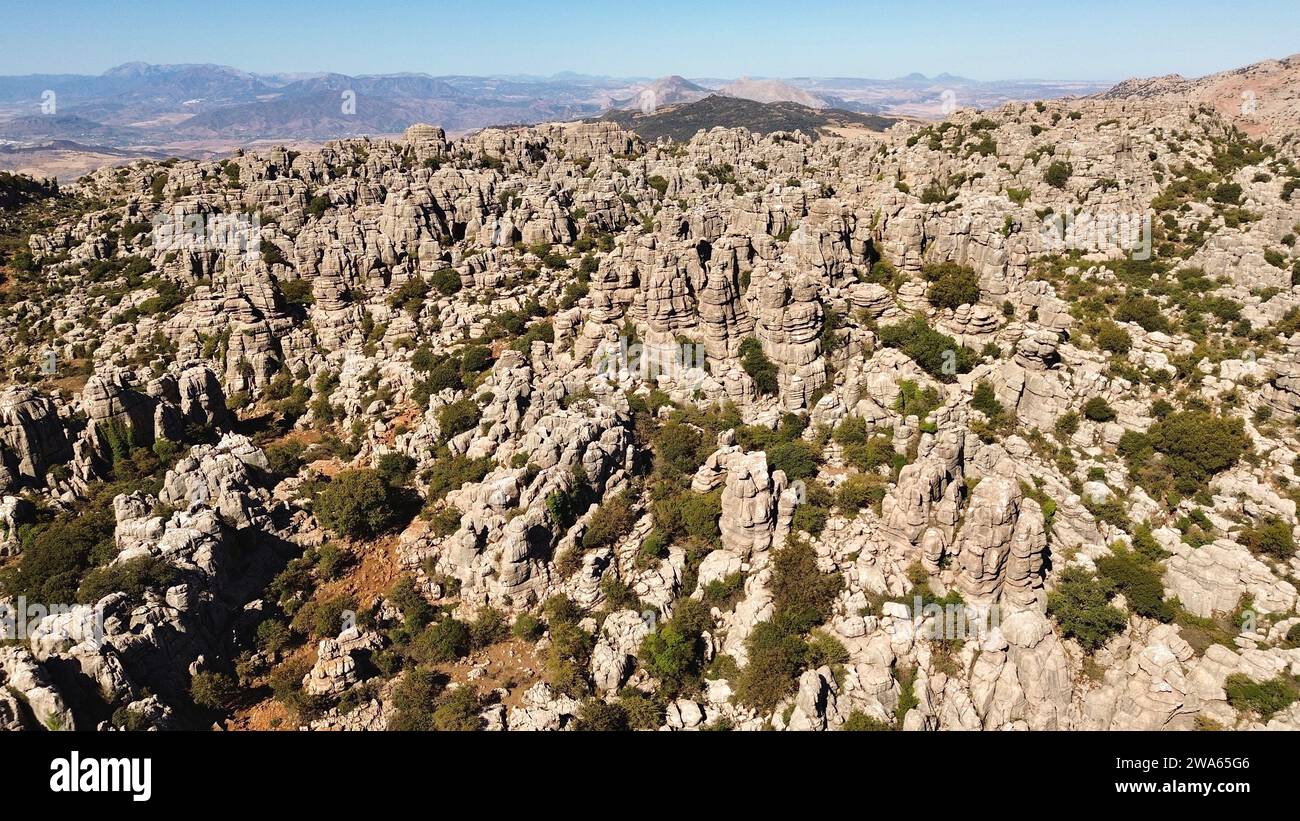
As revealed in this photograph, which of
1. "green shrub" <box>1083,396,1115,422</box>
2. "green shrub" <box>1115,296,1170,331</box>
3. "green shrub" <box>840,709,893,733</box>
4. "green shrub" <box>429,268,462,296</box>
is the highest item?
"green shrub" <box>429,268,462,296</box>

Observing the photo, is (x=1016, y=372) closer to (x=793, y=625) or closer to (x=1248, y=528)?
(x=1248, y=528)

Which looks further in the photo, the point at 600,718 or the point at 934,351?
the point at 934,351

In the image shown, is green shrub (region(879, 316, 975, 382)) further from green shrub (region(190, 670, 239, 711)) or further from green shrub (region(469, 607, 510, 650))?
green shrub (region(190, 670, 239, 711))

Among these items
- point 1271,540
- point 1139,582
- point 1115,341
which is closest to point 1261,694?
point 1139,582

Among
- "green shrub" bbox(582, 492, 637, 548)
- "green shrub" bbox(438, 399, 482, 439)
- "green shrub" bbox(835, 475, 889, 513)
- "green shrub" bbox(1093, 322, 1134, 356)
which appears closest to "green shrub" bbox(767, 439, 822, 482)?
"green shrub" bbox(835, 475, 889, 513)

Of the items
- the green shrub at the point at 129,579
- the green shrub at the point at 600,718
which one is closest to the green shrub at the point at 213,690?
the green shrub at the point at 129,579

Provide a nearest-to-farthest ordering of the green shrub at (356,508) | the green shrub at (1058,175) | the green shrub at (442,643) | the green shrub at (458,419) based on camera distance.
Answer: the green shrub at (442,643) < the green shrub at (356,508) < the green shrub at (458,419) < the green shrub at (1058,175)

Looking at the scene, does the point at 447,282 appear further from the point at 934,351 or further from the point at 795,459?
the point at 934,351

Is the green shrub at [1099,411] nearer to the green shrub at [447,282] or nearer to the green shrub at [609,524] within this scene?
the green shrub at [609,524]
